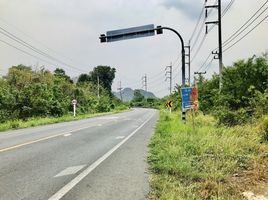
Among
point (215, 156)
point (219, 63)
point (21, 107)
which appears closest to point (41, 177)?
point (215, 156)

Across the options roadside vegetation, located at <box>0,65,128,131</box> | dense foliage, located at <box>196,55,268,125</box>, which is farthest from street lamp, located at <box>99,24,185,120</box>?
roadside vegetation, located at <box>0,65,128,131</box>

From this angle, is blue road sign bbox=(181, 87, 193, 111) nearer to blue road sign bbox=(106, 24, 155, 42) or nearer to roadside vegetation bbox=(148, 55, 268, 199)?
roadside vegetation bbox=(148, 55, 268, 199)

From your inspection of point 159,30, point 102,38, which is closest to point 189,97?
point 159,30

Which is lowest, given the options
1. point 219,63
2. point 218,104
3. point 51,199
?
point 51,199

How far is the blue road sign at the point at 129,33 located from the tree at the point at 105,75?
98.7 meters

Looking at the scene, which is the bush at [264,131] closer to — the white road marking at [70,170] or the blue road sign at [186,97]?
the blue road sign at [186,97]

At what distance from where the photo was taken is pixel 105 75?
129500 millimetres

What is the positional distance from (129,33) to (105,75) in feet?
335

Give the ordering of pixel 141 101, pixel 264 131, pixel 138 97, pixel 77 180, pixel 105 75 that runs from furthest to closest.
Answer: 1. pixel 138 97
2. pixel 141 101
3. pixel 105 75
4. pixel 264 131
5. pixel 77 180

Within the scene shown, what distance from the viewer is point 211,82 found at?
4141 centimetres

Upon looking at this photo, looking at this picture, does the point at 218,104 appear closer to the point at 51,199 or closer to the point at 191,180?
the point at 191,180

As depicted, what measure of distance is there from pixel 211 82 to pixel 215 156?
100 ft

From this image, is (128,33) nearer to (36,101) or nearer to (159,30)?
(159,30)

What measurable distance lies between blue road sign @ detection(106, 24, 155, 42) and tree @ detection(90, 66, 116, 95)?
9871cm
